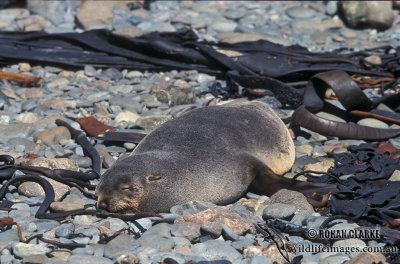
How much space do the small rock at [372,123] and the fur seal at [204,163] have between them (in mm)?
1549

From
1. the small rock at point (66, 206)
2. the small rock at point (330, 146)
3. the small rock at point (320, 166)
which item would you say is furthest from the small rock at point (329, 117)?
the small rock at point (66, 206)

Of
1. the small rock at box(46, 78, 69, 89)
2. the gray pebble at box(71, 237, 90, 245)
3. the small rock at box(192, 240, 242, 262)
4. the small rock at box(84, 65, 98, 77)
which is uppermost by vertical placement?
the small rock at box(192, 240, 242, 262)

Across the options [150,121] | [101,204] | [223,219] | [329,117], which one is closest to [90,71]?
[150,121]

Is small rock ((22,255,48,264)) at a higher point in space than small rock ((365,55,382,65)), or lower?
higher

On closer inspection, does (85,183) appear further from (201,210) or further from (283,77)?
(283,77)

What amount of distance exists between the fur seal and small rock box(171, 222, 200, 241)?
1.17 ft

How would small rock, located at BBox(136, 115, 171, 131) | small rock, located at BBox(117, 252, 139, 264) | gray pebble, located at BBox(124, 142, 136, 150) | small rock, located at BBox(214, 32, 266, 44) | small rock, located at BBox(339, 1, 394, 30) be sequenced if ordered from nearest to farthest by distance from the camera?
small rock, located at BBox(117, 252, 139, 264) → gray pebble, located at BBox(124, 142, 136, 150) → small rock, located at BBox(136, 115, 171, 131) → small rock, located at BBox(214, 32, 266, 44) → small rock, located at BBox(339, 1, 394, 30)

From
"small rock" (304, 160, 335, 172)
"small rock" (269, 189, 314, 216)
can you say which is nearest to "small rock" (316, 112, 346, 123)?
"small rock" (304, 160, 335, 172)

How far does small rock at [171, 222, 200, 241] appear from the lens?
4.15m

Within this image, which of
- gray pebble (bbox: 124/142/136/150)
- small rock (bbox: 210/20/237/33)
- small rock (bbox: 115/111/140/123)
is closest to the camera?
gray pebble (bbox: 124/142/136/150)

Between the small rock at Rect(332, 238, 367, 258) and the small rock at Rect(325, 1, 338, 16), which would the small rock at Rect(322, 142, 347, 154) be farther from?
the small rock at Rect(325, 1, 338, 16)

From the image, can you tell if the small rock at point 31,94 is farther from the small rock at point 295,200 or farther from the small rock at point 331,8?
the small rock at point 331,8

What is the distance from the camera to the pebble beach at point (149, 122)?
3980mm

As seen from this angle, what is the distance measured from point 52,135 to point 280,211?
108 inches
